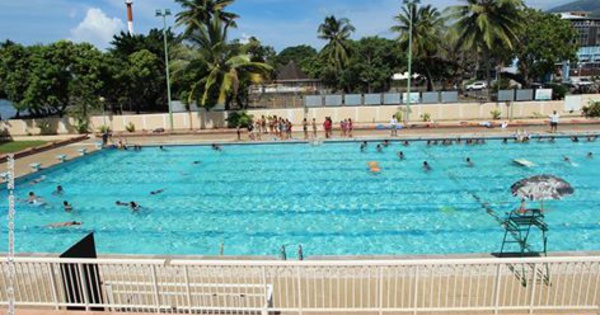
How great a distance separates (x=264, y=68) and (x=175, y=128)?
8208 millimetres

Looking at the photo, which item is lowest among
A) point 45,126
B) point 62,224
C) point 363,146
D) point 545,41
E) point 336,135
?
point 62,224

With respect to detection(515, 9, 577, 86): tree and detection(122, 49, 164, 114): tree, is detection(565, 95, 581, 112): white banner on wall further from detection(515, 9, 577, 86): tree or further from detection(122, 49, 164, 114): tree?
detection(122, 49, 164, 114): tree

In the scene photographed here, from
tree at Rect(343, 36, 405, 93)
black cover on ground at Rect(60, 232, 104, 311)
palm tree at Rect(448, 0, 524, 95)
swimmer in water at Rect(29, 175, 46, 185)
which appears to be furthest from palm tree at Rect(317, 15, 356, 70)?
black cover on ground at Rect(60, 232, 104, 311)

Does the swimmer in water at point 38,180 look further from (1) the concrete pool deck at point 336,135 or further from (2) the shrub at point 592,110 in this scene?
(2) the shrub at point 592,110

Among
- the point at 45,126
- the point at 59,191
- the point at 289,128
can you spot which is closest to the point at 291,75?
the point at 45,126

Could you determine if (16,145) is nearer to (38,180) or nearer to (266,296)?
(38,180)

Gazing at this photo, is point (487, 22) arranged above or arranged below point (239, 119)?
above

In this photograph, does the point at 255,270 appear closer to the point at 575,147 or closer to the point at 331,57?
the point at 575,147

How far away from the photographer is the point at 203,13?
107 feet

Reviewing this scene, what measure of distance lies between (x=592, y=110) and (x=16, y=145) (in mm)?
38864

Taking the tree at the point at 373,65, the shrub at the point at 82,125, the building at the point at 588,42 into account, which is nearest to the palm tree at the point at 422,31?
the tree at the point at 373,65

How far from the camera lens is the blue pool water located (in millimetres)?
12055

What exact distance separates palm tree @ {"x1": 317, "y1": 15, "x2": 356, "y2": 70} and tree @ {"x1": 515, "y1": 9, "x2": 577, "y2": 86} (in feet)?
61.8

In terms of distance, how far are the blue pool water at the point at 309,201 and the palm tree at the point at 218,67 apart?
751 cm
